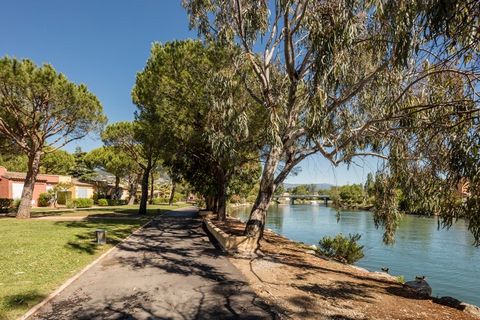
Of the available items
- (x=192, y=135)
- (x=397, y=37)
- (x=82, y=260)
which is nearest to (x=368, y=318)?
(x=397, y=37)

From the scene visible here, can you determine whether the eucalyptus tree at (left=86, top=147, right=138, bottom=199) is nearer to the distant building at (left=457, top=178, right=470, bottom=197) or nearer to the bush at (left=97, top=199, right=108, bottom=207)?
the bush at (left=97, top=199, right=108, bottom=207)

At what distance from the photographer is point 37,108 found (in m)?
21.5

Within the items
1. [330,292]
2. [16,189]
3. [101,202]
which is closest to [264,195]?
[330,292]

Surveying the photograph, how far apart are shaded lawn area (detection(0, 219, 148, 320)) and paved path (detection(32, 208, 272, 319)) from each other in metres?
0.44

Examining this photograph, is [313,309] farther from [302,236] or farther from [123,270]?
[302,236]

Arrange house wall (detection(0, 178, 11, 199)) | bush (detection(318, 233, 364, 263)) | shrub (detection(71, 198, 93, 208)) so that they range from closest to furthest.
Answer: bush (detection(318, 233, 364, 263)), house wall (detection(0, 178, 11, 199)), shrub (detection(71, 198, 93, 208))

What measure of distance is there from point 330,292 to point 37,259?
26.6ft

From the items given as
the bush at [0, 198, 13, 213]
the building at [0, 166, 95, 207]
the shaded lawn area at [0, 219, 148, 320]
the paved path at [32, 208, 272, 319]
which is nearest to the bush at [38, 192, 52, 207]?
the building at [0, 166, 95, 207]

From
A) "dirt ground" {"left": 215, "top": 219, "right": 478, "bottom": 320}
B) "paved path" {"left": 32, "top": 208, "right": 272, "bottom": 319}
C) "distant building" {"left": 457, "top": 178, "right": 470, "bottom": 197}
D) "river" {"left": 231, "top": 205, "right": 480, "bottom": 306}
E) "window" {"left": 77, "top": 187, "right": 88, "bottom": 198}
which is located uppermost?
"distant building" {"left": 457, "top": 178, "right": 470, "bottom": 197}

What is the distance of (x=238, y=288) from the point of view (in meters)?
7.57

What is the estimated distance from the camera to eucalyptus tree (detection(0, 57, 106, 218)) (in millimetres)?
19578

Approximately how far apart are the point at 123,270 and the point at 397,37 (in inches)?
331

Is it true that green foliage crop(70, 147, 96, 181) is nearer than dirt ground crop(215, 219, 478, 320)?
No

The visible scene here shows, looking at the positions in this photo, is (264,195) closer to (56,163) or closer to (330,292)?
(330,292)
